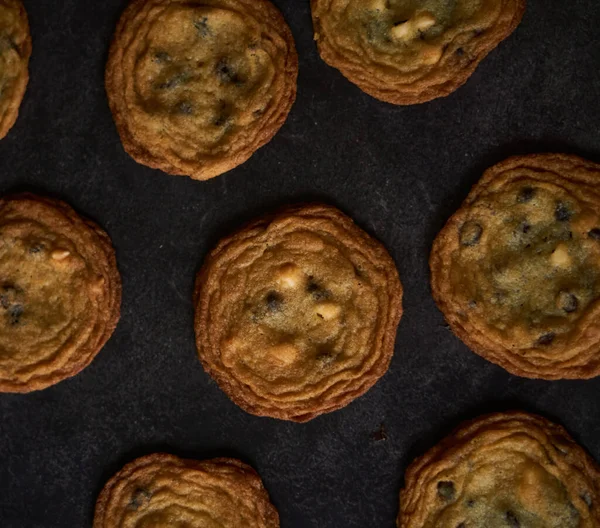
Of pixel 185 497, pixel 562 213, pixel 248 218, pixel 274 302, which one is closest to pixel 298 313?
pixel 274 302

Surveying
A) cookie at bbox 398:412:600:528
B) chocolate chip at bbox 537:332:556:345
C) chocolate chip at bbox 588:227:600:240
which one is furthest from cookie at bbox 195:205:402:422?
chocolate chip at bbox 588:227:600:240

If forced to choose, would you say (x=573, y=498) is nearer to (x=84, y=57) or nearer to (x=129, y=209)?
(x=129, y=209)

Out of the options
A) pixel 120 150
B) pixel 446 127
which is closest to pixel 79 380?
pixel 120 150

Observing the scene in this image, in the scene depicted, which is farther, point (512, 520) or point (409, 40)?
point (409, 40)

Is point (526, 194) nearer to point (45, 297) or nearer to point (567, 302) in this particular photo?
point (567, 302)

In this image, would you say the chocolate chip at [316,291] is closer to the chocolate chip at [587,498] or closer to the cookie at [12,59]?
the chocolate chip at [587,498]

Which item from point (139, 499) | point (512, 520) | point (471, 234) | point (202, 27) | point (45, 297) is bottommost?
point (139, 499)
